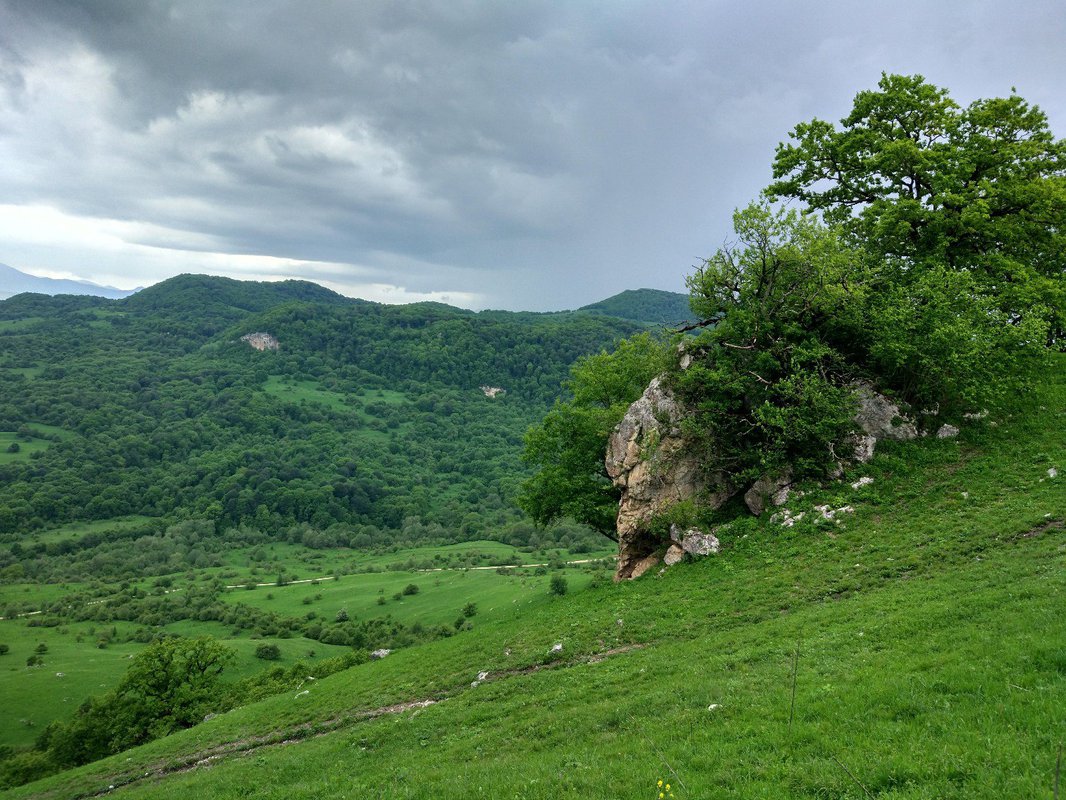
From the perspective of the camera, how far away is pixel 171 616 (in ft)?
354

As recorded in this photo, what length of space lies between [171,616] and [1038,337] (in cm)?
13612

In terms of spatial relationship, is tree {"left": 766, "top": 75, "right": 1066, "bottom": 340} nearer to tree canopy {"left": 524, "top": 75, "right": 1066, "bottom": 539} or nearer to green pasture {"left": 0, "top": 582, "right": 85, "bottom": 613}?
tree canopy {"left": 524, "top": 75, "right": 1066, "bottom": 539}

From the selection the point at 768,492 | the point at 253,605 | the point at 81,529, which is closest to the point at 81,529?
the point at 81,529

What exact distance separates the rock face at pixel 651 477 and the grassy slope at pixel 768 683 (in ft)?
10.5

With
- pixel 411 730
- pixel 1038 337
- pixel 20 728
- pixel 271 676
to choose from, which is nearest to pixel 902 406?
pixel 1038 337

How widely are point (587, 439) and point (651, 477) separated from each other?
326 inches

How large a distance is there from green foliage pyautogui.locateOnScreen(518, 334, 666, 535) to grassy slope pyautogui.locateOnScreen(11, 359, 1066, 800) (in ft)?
25.7

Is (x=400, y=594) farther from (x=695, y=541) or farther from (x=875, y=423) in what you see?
(x=875, y=423)

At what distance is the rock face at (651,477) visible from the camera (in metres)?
27.5

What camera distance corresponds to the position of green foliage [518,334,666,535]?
34.3m

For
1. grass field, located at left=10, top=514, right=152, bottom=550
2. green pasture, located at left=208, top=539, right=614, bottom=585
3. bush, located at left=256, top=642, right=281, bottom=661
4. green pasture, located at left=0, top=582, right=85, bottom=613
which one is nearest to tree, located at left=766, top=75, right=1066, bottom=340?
bush, located at left=256, top=642, right=281, bottom=661

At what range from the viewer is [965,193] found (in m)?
27.6

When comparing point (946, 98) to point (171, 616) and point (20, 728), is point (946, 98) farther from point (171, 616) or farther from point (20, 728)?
point (171, 616)

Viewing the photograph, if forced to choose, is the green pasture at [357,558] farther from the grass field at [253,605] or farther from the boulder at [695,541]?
the boulder at [695,541]
